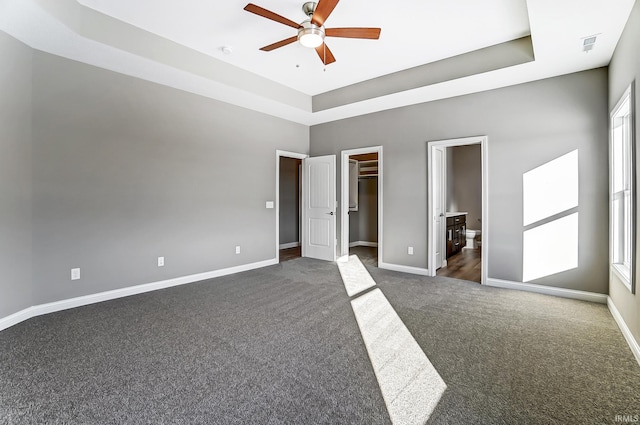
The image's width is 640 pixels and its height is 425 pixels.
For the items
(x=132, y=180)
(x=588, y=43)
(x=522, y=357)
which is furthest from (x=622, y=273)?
(x=132, y=180)

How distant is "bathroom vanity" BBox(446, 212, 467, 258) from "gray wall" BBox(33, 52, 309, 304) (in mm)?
3755

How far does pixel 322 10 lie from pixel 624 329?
3.84 meters

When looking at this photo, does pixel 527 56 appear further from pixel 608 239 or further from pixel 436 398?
pixel 436 398

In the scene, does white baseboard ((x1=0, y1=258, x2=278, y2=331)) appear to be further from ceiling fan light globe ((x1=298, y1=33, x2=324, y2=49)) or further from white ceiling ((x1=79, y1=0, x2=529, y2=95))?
ceiling fan light globe ((x1=298, y1=33, x2=324, y2=49))

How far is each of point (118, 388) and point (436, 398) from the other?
1968mm

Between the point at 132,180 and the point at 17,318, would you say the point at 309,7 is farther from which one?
the point at 17,318

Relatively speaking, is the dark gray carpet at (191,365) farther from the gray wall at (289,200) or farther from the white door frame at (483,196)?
the gray wall at (289,200)

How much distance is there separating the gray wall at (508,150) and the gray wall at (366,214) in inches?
105

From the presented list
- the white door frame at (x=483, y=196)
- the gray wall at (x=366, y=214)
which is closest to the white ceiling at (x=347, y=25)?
the white door frame at (x=483, y=196)

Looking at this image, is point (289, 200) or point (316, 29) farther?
point (289, 200)

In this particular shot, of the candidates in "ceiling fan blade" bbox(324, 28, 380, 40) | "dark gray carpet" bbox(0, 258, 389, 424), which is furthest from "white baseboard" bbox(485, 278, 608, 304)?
"ceiling fan blade" bbox(324, 28, 380, 40)

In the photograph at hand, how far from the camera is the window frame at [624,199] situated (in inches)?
99.9

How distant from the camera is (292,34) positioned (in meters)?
3.55

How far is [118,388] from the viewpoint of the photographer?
190 centimetres
